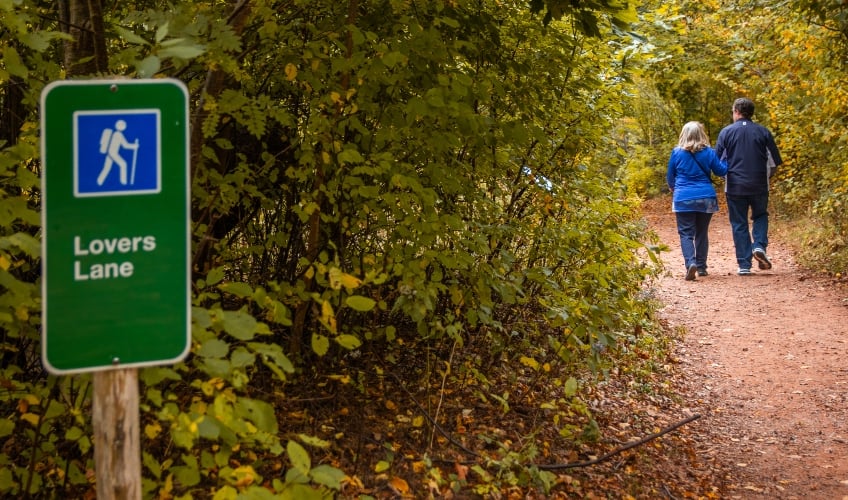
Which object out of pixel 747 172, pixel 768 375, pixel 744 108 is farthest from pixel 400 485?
pixel 744 108

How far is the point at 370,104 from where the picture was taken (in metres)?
4.18

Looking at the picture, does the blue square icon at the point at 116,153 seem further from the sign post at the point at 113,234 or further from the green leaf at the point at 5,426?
the green leaf at the point at 5,426

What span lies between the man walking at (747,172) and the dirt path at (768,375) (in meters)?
0.66

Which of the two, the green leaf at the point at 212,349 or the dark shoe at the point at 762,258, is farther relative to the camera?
the dark shoe at the point at 762,258

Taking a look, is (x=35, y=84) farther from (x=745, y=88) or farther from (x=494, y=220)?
(x=745, y=88)

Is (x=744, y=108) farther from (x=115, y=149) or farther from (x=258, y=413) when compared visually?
(x=115, y=149)

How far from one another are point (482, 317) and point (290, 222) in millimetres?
1348

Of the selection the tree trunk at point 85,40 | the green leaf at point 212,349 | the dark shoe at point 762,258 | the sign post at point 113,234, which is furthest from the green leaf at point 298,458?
the dark shoe at point 762,258

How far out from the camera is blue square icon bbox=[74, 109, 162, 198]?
6.18 feet

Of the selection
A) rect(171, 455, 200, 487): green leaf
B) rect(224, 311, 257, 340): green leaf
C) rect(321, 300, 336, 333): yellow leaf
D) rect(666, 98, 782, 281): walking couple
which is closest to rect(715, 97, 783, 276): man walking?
rect(666, 98, 782, 281): walking couple

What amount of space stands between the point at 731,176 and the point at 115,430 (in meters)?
10.6

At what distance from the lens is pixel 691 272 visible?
11.3 meters

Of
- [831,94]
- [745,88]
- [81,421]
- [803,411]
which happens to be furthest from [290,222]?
[745,88]

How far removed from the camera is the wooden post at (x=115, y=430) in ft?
6.51
